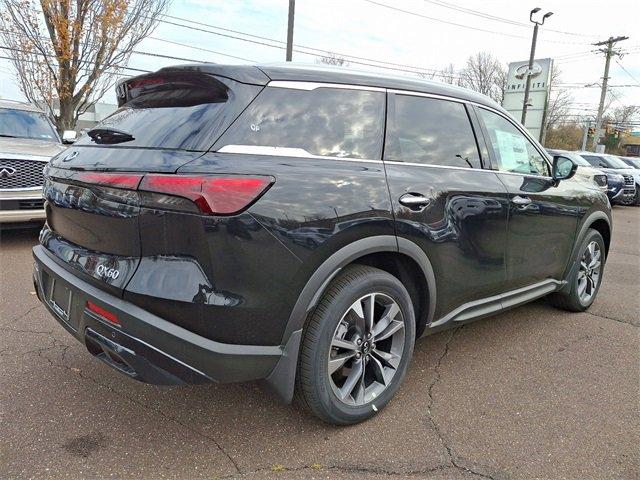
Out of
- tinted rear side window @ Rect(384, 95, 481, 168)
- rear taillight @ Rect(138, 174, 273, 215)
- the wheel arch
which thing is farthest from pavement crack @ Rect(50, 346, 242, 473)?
tinted rear side window @ Rect(384, 95, 481, 168)

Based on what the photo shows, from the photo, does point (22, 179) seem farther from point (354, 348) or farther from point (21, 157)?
point (354, 348)

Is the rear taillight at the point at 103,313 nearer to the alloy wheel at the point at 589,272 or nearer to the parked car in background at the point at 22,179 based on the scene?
the alloy wheel at the point at 589,272

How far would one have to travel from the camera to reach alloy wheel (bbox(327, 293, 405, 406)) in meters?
2.46

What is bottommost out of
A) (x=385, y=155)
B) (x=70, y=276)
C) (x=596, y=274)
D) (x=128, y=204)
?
(x=596, y=274)

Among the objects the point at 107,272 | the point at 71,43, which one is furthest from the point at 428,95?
the point at 71,43

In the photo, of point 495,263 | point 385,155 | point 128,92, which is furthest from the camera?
point 495,263

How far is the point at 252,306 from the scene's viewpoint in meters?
2.06

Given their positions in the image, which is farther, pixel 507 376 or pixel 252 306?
pixel 507 376

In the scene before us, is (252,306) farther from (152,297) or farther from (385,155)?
(385,155)

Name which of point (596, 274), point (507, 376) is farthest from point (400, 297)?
point (596, 274)

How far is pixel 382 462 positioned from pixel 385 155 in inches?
61.6

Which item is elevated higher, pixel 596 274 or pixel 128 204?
pixel 128 204

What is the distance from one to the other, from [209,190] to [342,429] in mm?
1476

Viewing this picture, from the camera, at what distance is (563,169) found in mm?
3830
